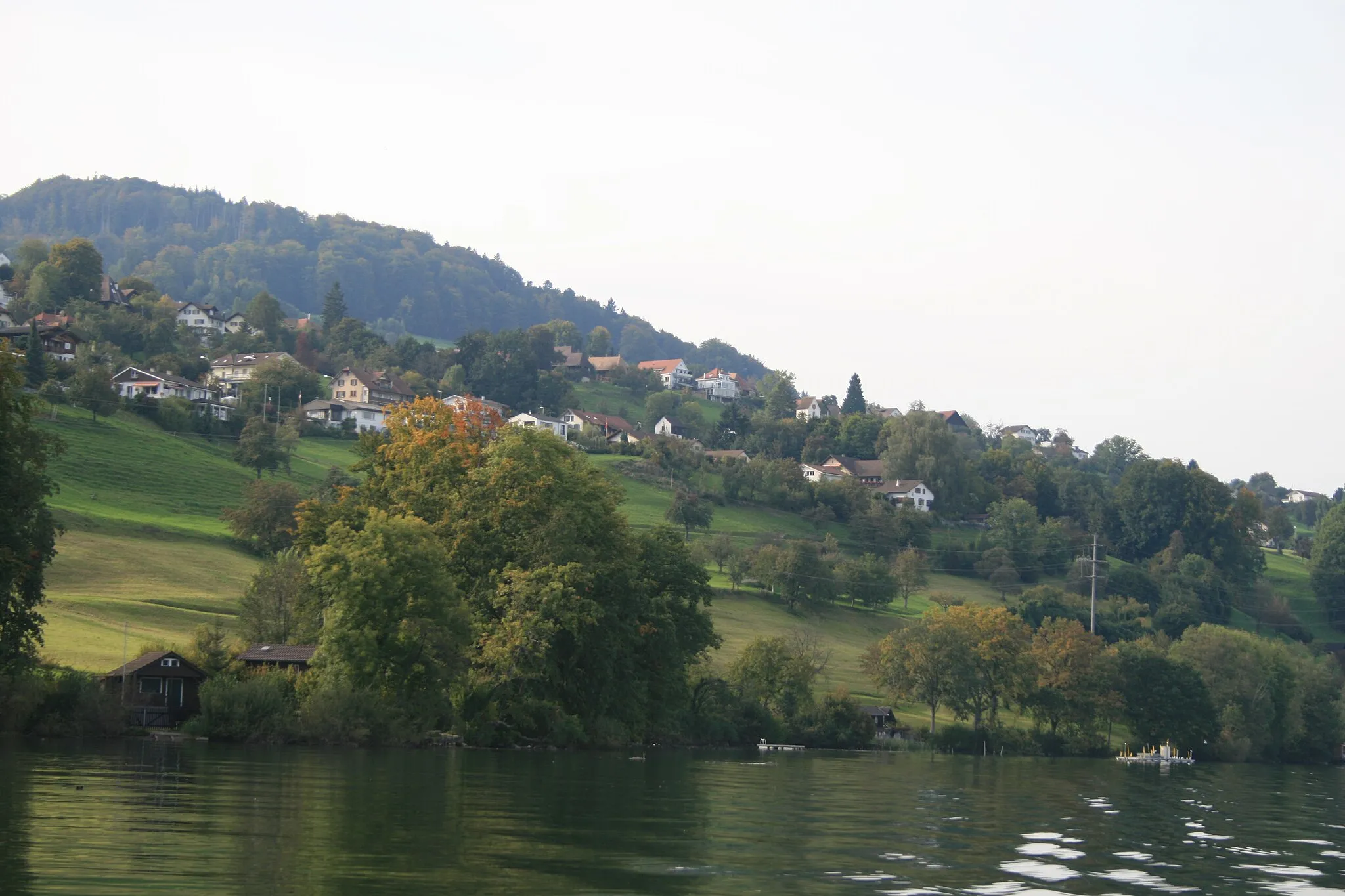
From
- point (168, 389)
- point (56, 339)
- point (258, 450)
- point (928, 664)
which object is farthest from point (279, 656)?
point (56, 339)

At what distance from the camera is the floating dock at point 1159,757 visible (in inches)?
4008

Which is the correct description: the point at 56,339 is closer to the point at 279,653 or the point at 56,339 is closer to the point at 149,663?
the point at 279,653

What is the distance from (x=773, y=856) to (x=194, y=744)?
35069 millimetres

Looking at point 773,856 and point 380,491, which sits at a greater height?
point 380,491

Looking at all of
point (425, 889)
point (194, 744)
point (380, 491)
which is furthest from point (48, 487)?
point (425, 889)

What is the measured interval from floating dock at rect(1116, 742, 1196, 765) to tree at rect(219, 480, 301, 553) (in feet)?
222

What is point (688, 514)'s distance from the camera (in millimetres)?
154000

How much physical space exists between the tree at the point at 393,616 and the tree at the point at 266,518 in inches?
1859

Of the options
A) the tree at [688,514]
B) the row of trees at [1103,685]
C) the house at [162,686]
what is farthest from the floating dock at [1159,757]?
the house at [162,686]

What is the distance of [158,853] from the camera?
931 inches

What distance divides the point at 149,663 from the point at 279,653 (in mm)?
7040

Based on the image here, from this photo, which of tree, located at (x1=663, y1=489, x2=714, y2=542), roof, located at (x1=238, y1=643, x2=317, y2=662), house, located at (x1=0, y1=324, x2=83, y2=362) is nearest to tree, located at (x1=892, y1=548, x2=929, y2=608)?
tree, located at (x1=663, y1=489, x2=714, y2=542)

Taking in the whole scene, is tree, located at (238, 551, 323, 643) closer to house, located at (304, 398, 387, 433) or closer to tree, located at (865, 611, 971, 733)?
tree, located at (865, 611, 971, 733)

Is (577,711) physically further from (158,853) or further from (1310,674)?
(1310,674)
